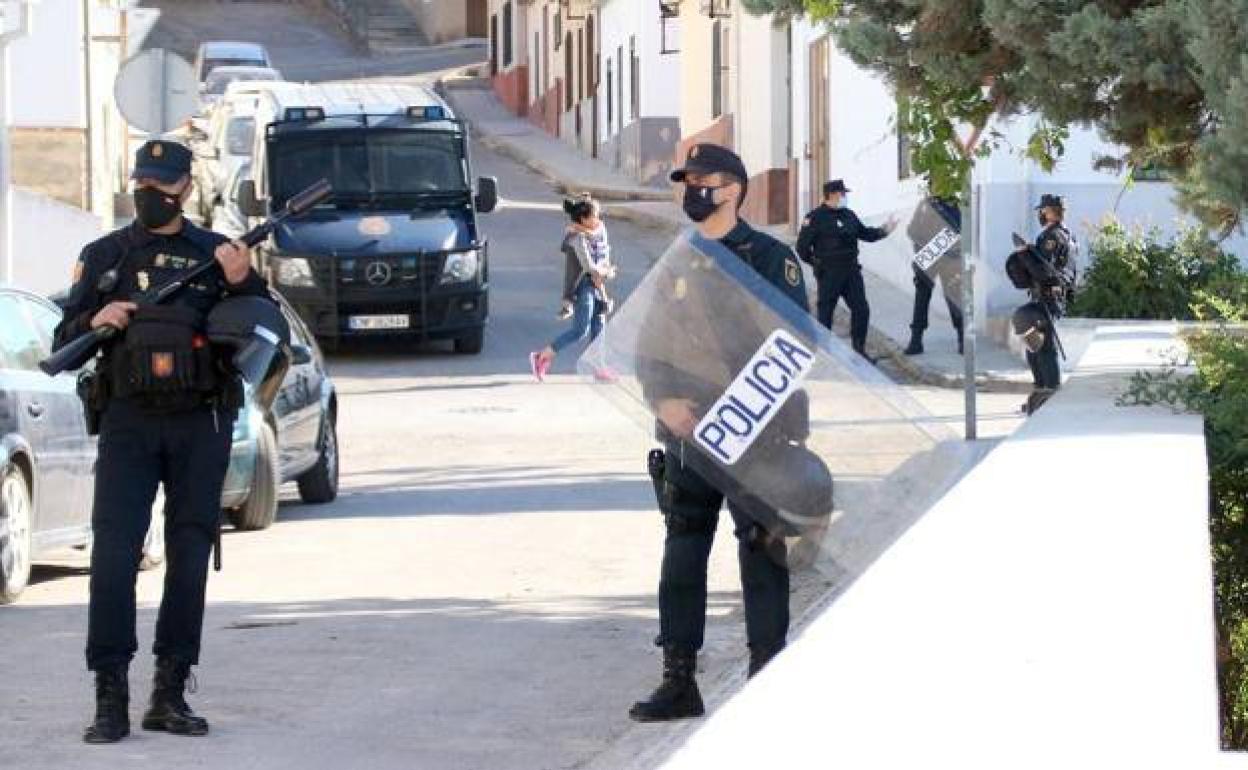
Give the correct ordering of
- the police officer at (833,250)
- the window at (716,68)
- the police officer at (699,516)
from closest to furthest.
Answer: the police officer at (699,516), the police officer at (833,250), the window at (716,68)

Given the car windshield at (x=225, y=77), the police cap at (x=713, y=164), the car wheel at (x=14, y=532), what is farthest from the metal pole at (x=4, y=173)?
the car windshield at (x=225, y=77)

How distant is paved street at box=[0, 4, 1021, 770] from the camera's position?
29.3ft

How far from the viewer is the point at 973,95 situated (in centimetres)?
1030

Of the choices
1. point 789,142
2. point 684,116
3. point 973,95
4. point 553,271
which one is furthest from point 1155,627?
point 684,116

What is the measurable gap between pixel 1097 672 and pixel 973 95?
575cm

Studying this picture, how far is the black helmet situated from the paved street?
4.12ft

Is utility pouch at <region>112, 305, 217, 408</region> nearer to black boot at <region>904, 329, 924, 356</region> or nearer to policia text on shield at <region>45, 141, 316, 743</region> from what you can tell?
policia text on shield at <region>45, 141, 316, 743</region>

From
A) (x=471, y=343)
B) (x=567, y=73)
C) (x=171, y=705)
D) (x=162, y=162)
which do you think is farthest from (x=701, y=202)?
(x=567, y=73)

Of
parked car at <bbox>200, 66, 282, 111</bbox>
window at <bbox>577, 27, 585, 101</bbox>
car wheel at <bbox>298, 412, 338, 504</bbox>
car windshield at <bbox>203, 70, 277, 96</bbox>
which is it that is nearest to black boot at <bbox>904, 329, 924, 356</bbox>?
car wheel at <bbox>298, 412, 338, 504</bbox>

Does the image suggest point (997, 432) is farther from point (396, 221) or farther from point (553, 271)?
point (553, 271)

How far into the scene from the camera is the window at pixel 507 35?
232 ft

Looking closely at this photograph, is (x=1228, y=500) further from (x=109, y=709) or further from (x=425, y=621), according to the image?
(x=425, y=621)

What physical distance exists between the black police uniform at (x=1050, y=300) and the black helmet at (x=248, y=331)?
10405 mm

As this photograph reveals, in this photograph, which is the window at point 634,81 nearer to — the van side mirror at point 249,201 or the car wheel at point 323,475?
the van side mirror at point 249,201
